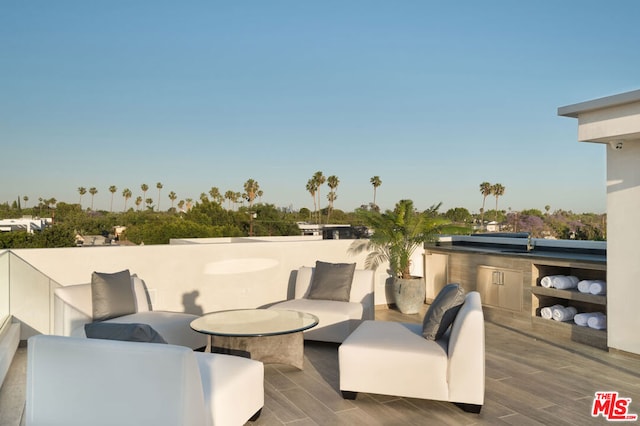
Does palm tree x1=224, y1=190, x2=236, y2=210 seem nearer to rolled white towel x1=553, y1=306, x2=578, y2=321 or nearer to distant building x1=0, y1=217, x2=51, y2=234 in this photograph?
distant building x1=0, y1=217, x2=51, y2=234

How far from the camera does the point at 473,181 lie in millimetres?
18375

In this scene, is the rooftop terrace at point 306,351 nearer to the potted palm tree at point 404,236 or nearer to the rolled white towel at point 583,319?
the rolled white towel at point 583,319

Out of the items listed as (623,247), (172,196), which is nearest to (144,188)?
(172,196)

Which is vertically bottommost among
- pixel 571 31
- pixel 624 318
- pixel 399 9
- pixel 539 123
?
pixel 624 318

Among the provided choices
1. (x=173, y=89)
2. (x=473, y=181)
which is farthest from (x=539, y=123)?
(x=173, y=89)

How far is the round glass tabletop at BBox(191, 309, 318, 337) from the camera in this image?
4.23 metres

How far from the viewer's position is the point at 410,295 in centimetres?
751

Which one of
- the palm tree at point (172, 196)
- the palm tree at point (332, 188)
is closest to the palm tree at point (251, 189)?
the palm tree at point (332, 188)

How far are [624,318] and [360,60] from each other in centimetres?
1033

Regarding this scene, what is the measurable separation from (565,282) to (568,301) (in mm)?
688

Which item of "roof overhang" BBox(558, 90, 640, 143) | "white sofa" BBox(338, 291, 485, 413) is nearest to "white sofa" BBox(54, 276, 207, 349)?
"white sofa" BBox(338, 291, 485, 413)

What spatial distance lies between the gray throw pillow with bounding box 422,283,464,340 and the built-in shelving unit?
2488 millimetres

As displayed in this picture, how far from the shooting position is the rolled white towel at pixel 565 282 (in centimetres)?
603

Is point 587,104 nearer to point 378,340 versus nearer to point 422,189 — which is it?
point 378,340
